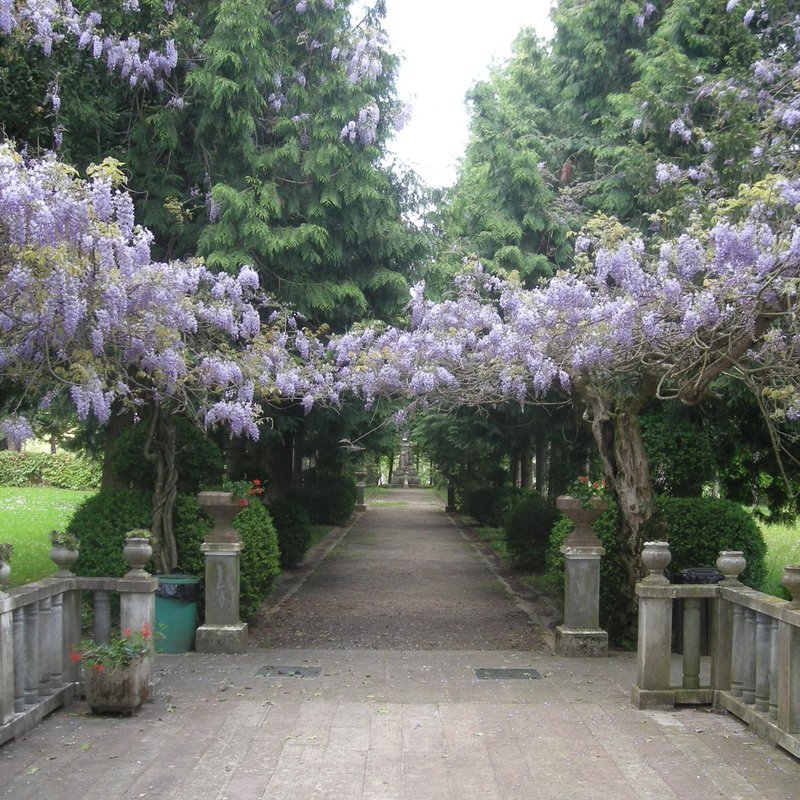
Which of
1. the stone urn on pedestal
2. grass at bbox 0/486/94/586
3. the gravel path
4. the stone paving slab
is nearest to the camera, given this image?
the stone paving slab

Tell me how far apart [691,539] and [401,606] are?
440 centimetres

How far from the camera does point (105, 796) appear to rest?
5.06m

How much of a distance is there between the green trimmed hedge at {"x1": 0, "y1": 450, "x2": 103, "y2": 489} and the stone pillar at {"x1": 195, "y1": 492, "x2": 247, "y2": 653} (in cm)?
3254

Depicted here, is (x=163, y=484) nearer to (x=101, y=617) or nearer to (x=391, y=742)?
(x=101, y=617)

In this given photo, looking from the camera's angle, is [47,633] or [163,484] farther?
[163,484]

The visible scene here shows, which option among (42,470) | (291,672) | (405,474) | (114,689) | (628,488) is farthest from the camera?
(405,474)

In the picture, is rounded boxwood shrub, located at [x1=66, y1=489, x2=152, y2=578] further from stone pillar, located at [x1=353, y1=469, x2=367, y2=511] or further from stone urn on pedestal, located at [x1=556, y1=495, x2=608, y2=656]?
stone pillar, located at [x1=353, y1=469, x2=367, y2=511]

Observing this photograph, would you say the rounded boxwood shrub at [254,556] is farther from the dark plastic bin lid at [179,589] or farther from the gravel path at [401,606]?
the dark plastic bin lid at [179,589]

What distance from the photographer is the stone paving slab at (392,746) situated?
17.3 feet

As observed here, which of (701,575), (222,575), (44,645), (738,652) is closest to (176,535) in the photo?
(222,575)

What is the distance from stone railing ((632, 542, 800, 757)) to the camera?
20.7ft

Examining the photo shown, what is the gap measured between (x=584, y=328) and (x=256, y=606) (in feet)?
15.5

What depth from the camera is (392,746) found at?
19.8 feet

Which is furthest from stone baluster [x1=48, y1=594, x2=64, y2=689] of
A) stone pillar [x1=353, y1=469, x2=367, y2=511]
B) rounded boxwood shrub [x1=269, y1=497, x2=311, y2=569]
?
stone pillar [x1=353, y1=469, x2=367, y2=511]
